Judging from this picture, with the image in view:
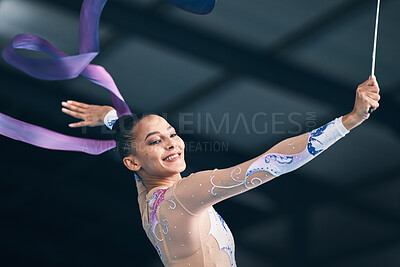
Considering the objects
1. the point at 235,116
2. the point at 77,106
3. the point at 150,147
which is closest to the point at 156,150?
the point at 150,147

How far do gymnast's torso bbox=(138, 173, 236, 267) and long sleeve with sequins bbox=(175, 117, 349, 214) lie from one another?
0.06m

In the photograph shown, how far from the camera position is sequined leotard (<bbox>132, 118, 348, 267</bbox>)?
2.39 meters

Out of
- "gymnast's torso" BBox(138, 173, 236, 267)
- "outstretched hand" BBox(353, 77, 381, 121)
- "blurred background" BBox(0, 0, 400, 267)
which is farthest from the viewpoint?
"blurred background" BBox(0, 0, 400, 267)

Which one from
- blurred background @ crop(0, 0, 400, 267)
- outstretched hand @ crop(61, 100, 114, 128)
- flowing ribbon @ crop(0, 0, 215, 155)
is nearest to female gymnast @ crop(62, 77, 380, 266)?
outstretched hand @ crop(61, 100, 114, 128)

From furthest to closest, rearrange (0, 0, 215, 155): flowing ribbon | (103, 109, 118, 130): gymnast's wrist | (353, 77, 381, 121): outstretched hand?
(103, 109, 118, 130): gymnast's wrist, (0, 0, 215, 155): flowing ribbon, (353, 77, 381, 121): outstretched hand

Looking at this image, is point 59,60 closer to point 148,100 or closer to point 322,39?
point 322,39

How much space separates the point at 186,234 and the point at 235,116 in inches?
117

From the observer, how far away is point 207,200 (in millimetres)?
2523

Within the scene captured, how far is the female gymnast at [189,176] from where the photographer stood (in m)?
2.37

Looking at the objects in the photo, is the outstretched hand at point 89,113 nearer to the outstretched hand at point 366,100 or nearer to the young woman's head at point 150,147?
the young woman's head at point 150,147

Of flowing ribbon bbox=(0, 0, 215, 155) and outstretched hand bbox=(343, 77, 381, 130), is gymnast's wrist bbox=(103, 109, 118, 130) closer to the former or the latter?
flowing ribbon bbox=(0, 0, 215, 155)

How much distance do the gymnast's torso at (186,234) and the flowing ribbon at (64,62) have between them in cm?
54

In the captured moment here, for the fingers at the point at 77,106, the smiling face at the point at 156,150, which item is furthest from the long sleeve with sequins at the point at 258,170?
the fingers at the point at 77,106

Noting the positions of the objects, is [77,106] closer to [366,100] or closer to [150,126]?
[150,126]
